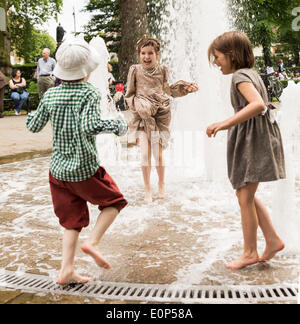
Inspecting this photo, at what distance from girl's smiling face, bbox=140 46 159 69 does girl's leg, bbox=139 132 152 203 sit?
0.72 meters

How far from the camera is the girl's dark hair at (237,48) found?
9.09 feet

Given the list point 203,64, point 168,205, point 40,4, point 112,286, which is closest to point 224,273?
point 112,286

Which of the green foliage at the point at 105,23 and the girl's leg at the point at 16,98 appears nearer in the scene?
the girl's leg at the point at 16,98

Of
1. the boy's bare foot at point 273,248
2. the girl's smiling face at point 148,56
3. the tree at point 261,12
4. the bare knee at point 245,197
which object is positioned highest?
the tree at point 261,12

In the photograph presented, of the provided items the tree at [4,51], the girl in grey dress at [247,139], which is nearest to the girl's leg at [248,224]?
the girl in grey dress at [247,139]

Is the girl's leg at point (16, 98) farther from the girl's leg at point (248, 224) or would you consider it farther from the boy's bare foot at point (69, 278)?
the girl's leg at point (248, 224)

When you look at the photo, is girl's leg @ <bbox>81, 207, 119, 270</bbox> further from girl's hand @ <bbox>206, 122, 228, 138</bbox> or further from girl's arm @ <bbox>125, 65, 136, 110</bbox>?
girl's arm @ <bbox>125, 65, 136, 110</bbox>

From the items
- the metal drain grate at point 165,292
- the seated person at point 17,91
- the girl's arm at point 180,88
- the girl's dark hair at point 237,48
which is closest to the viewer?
the metal drain grate at point 165,292

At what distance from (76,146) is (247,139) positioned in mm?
1007

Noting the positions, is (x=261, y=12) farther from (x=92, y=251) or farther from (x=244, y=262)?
(x=92, y=251)

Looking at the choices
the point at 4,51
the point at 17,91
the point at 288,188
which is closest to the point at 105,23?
the point at 4,51

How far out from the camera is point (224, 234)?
3582 millimetres

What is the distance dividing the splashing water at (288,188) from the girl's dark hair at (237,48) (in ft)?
2.49
